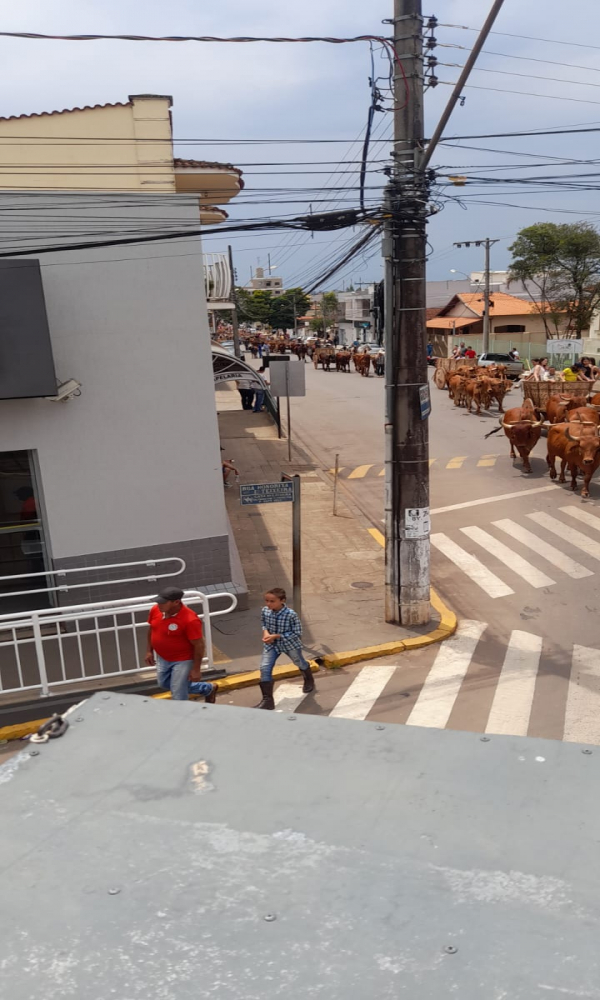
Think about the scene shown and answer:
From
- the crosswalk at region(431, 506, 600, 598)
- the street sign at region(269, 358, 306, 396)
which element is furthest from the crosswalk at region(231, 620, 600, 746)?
the street sign at region(269, 358, 306, 396)

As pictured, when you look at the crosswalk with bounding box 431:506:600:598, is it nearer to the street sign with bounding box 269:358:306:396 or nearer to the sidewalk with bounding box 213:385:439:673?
the sidewalk with bounding box 213:385:439:673

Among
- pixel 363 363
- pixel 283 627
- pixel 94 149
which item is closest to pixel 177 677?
pixel 283 627

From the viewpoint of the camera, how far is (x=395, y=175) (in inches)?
363

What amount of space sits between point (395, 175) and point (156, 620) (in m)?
5.85

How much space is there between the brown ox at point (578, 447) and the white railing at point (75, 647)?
927cm

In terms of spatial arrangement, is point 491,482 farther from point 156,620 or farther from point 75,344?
point 156,620

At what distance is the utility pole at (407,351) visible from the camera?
29.5 ft

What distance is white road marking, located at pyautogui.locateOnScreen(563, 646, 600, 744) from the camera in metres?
7.59

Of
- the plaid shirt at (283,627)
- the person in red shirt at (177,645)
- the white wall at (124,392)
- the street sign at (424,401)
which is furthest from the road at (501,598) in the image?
the white wall at (124,392)

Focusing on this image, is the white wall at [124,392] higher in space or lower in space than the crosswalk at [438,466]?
higher

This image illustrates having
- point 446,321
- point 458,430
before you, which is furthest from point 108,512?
point 446,321

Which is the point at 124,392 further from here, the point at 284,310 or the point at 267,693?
the point at 284,310

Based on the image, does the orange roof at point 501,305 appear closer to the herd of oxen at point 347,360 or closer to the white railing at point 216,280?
the herd of oxen at point 347,360

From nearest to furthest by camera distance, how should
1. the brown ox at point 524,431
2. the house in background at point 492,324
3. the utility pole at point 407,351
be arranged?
the utility pole at point 407,351 → the brown ox at point 524,431 → the house in background at point 492,324
